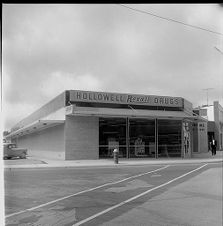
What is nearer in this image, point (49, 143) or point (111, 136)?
point (111, 136)

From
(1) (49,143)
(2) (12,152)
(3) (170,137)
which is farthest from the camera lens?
(1) (49,143)

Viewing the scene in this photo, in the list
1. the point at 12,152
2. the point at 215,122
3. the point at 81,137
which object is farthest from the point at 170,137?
the point at 215,122

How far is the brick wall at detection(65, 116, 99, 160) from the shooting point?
30.7 metres

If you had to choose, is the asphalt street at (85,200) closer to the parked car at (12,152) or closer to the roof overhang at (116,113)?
the roof overhang at (116,113)

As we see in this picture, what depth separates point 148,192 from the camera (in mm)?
12898

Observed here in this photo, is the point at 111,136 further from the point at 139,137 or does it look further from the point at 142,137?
the point at 142,137

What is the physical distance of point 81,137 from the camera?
30984mm

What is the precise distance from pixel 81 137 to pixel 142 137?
253 inches

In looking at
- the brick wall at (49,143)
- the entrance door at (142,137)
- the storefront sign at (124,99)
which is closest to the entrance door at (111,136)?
the entrance door at (142,137)

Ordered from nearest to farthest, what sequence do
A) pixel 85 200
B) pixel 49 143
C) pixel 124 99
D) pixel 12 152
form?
pixel 85 200 → pixel 124 99 → pixel 12 152 → pixel 49 143

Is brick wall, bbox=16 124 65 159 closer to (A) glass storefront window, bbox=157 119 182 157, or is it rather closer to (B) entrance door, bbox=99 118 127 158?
(B) entrance door, bbox=99 118 127 158

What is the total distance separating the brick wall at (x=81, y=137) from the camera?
1208 inches

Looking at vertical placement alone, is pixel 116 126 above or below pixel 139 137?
above

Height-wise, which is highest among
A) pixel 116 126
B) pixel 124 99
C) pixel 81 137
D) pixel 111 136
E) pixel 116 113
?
pixel 124 99
